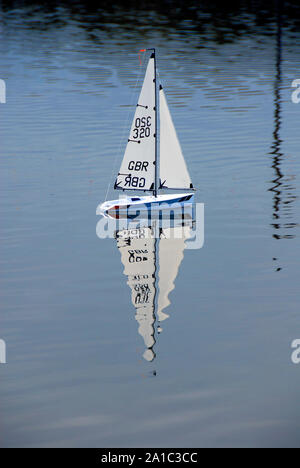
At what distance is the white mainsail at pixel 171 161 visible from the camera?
42156 millimetres

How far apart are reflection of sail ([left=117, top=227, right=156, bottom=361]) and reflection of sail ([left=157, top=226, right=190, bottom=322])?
1.09 ft

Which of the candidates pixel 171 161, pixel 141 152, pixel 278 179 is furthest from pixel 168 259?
pixel 278 179

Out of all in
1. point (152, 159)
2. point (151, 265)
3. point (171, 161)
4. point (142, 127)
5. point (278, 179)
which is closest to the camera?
point (151, 265)

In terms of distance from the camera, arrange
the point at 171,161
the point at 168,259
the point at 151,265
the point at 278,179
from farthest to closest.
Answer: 1. the point at 278,179
2. the point at 171,161
3. the point at 168,259
4. the point at 151,265

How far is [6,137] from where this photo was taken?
59750 millimetres

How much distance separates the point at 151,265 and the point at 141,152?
10.0 metres

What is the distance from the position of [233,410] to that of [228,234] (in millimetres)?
16791

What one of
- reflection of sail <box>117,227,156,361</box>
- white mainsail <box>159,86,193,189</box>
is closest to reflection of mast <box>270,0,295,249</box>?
white mainsail <box>159,86,193,189</box>

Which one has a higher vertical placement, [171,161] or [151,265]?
[171,161]

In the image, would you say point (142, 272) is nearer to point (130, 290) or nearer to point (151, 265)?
point (151, 265)

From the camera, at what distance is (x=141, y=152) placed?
42125mm

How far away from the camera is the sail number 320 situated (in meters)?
41.7

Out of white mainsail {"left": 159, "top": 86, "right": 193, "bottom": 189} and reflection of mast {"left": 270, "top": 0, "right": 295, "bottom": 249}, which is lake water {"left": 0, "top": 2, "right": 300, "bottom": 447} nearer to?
reflection of mast {"left": 270, "top": 0, "right": 295, "bottom": 249}

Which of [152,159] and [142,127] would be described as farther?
[152,159]
